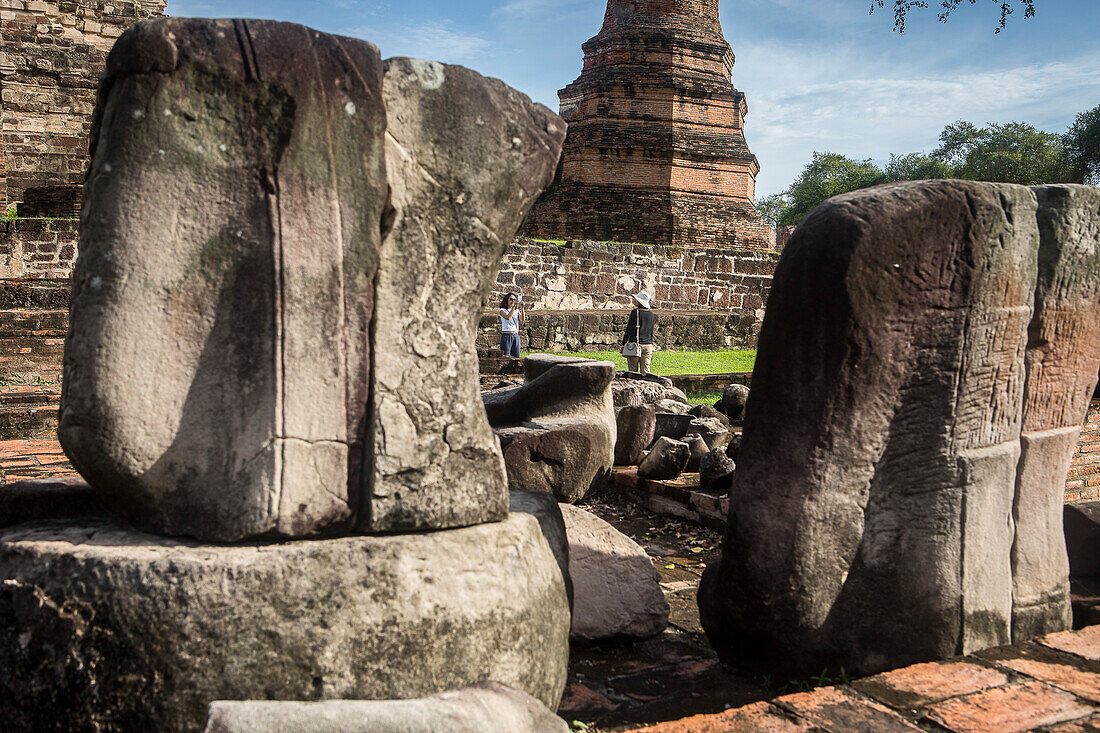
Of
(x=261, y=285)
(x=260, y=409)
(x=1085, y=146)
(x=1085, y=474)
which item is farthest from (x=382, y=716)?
Answer: (x=1085, y=146)

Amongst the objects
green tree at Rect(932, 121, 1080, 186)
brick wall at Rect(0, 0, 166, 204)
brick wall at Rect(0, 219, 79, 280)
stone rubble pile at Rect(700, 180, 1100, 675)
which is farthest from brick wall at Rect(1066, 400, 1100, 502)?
green tree at Rect(932, 121, 1080, 186)

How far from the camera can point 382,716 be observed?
5.23 feet

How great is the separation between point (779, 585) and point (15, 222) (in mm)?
11173

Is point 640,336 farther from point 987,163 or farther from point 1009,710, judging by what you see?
point 987,163

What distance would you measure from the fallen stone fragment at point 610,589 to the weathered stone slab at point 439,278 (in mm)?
1035

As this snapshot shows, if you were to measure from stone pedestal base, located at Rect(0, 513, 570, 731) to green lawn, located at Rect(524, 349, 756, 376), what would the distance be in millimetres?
9458

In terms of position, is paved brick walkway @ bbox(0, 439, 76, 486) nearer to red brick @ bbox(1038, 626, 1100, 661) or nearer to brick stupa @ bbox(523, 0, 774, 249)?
red brick @ bbox(1038, 626, 1100, 661)

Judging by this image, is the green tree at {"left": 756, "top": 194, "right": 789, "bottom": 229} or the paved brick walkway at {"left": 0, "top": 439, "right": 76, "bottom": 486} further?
the green tree at {"left": 756, "top": 194, "right": 789, "bottom": 229}

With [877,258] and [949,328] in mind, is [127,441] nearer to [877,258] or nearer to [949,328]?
[877,258]

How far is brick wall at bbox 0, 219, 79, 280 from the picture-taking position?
10625mm

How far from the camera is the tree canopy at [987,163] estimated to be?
116 ft

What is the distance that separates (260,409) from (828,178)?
52.2 meters

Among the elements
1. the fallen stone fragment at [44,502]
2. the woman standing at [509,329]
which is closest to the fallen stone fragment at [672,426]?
the fallen stone fragment at [44,502]

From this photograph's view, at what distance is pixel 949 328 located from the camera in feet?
7.73
